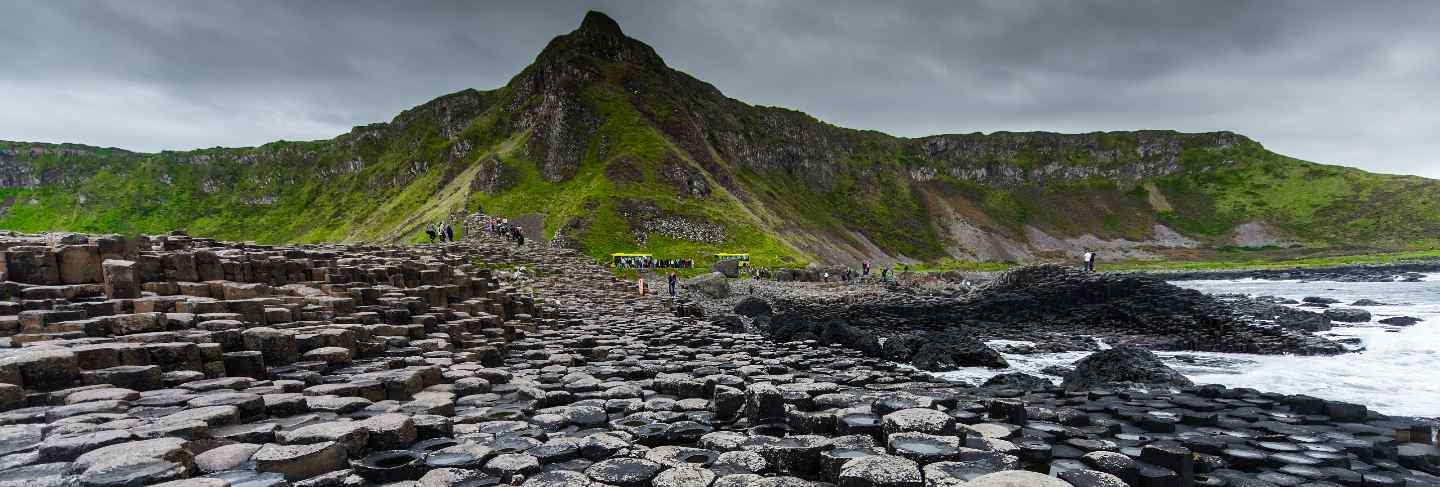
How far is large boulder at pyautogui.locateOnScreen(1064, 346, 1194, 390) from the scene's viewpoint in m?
14.9

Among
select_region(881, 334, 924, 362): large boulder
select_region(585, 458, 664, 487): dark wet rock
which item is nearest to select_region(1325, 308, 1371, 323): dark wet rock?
select_region(881, 334, 924, 362): large boulder

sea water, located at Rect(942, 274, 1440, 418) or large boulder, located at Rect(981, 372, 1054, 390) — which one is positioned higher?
large boulder, located at Rect(981, 372, 1054, 390)

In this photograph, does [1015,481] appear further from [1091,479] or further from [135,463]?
[135,463]

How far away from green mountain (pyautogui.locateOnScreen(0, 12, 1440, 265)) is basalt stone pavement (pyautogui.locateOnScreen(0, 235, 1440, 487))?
212 ft

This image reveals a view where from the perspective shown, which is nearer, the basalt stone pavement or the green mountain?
the basalt stone pavement

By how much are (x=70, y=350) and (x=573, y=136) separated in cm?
10794

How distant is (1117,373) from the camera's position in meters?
15.4

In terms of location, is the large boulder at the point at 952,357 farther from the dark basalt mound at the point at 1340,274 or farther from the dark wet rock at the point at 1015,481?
the dark basalt mound at the point at 1340,274

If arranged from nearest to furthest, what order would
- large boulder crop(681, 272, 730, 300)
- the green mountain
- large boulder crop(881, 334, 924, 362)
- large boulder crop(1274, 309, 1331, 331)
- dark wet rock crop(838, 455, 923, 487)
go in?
1. dark wet rock crop(838, 455, 923, 487)
2. large boulder crop(881, 334, 924, 362)
3. large boulder crop(1274, 309, 1331, 331)
4. large boulder crop(681, 272, 730, 300)
5. the green mountain

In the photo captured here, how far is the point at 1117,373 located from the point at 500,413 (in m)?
14.7

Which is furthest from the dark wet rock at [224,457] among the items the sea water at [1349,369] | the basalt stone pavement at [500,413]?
the sea water at [1349,369]

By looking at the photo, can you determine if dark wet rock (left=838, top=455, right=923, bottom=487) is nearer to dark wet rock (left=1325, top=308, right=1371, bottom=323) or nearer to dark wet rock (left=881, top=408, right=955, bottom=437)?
dark wet rock (left=881, top=408, right=955, bottom=437)

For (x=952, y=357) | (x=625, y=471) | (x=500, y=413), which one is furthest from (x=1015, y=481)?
(x=952, y=357)

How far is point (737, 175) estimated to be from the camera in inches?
5143
